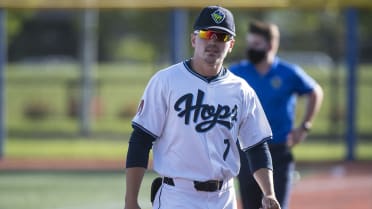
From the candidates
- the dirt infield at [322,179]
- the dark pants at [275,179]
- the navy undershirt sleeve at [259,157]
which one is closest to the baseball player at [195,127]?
the navy undershirt sleeve at [259,157]

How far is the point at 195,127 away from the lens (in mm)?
5559

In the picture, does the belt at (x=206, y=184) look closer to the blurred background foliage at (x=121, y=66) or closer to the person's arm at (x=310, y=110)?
the person's arm at (x=310, y=110)

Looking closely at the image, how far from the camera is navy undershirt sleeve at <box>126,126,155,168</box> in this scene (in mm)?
5461

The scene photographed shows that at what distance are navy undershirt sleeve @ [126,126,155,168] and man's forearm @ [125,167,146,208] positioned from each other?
3 centimetres

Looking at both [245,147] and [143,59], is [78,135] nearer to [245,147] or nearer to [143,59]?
[143,59]

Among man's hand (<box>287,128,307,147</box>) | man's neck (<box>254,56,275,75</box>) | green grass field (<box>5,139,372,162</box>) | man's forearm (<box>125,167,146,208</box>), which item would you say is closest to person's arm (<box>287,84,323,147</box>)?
man's hand (<box>287,128,307,147</box>)

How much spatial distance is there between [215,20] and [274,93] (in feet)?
8.68

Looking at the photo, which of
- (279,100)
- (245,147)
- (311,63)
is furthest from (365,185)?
(311,63)

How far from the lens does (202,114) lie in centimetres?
559

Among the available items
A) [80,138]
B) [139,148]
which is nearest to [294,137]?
[139,148]

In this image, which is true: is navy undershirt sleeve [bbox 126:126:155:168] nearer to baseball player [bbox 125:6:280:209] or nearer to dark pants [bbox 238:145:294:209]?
baseball player [bbox 125:6:280:209]

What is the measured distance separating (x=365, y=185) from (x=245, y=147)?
32.5ft

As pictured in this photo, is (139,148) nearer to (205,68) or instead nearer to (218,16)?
(205,68)

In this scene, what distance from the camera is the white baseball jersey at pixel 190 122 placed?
218 inches
